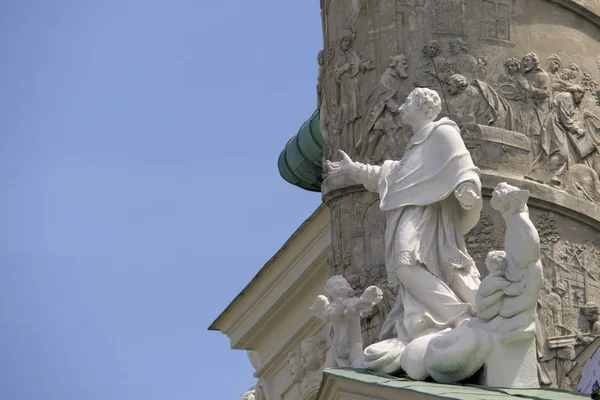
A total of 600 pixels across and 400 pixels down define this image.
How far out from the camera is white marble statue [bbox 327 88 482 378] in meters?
16.2

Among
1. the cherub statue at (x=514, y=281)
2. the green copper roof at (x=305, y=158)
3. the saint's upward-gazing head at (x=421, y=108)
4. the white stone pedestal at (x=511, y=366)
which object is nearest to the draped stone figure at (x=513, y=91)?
the saint's upward-gazing head at (x=421, y=108)

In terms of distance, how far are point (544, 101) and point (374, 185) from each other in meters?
3.98

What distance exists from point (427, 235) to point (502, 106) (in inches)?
164

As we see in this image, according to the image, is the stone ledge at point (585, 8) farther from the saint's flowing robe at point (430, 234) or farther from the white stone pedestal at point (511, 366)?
the white stone pedestal at point (511, 366)

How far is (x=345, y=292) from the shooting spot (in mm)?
17047

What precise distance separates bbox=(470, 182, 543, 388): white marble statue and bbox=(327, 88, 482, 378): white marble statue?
41 centimetres

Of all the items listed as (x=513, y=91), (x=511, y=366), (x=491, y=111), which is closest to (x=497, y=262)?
(x=511, y=366)

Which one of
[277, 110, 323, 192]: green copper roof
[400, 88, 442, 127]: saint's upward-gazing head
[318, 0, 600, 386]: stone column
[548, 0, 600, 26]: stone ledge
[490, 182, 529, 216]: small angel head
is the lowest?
[277, 110, 323, 192]: green copper roof

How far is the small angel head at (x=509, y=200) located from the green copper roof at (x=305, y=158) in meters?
10.6

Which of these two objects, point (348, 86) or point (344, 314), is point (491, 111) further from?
point (344, 314)

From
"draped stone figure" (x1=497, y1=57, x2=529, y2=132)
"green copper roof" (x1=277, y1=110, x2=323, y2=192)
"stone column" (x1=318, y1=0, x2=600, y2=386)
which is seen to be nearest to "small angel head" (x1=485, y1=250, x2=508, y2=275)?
"stone column" (x1=318, y1=0, x2=600, y2=386)

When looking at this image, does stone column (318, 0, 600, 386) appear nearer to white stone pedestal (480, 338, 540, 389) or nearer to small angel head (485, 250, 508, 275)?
small angel head (485, 250, 508, 275)

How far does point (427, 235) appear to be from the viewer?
54.2 ft

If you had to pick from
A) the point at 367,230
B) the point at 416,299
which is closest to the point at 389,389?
the point at 416,299
